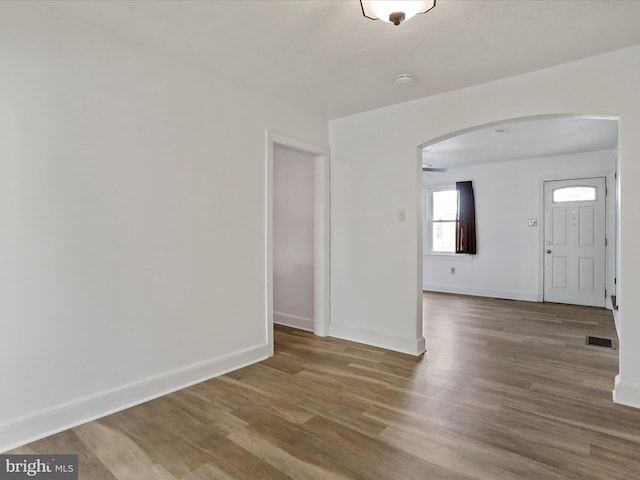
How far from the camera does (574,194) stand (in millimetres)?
6363

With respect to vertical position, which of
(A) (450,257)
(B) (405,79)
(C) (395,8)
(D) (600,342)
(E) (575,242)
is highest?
(B) (405,79)

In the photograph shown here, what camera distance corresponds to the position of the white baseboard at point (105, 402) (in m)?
2.10

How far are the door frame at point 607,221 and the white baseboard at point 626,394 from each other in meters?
3.80

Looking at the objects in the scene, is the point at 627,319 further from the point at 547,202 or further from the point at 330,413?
the point at 547,202

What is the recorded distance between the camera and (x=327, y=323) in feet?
14.5

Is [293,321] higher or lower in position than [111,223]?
lower

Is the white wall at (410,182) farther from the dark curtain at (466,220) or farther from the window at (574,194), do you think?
the window at (574,194)

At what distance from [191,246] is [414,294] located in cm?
225

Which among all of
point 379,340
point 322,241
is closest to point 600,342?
point 379,340

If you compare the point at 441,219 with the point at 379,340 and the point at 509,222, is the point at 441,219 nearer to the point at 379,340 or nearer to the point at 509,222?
the point at 509,222

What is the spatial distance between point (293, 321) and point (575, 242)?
5.21 meters

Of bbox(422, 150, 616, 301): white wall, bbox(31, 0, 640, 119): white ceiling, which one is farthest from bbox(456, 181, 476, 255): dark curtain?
bbox(31, 0, 640, 119): white ceiling

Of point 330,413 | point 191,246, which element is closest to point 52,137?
point 191,246

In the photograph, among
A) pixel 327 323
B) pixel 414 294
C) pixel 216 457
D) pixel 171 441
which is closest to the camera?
pixel 216 457
